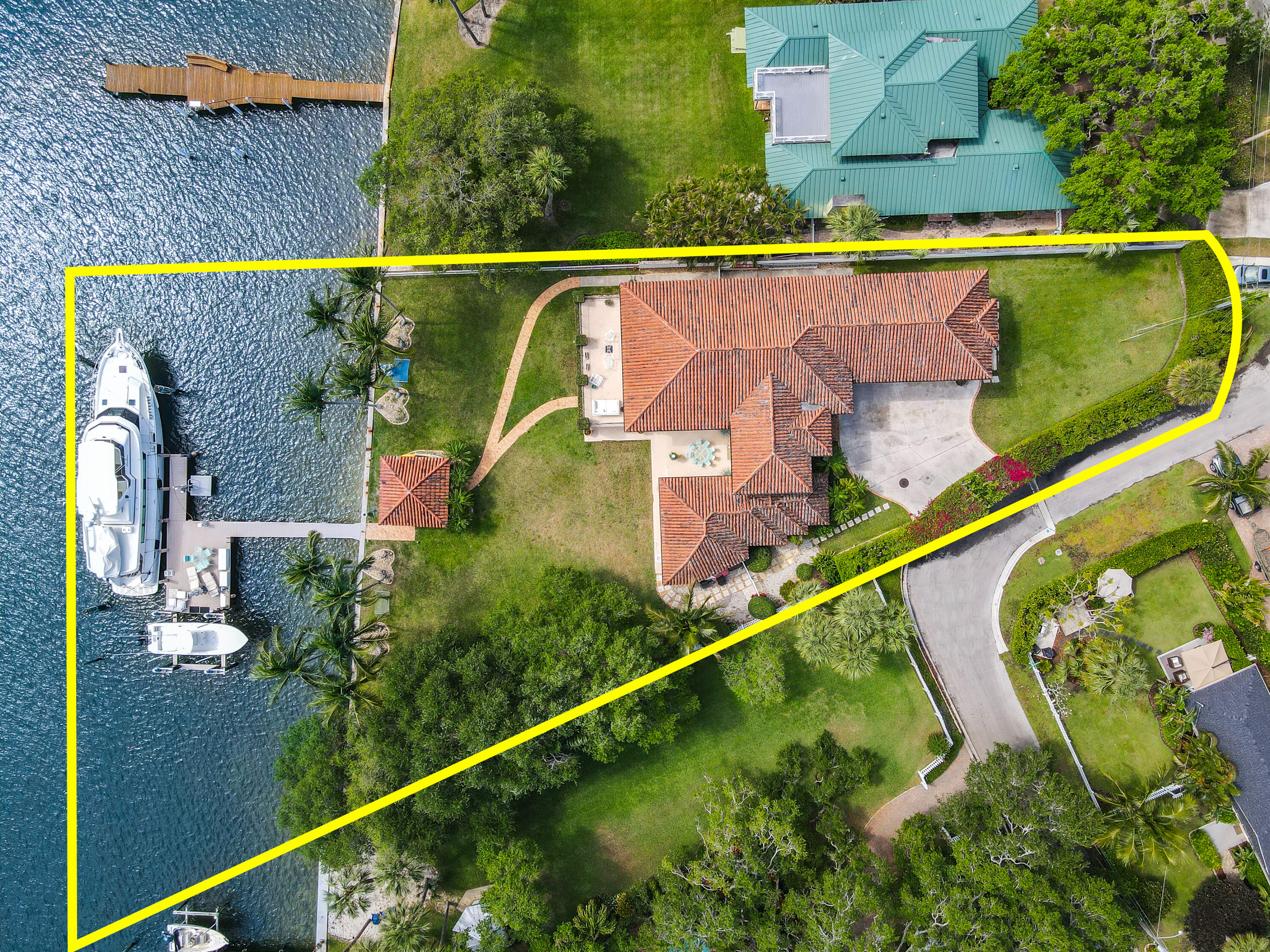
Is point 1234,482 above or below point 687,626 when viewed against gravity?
above

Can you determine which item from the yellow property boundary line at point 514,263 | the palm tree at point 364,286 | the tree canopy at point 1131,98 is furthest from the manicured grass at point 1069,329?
the palm tree at point 364,286

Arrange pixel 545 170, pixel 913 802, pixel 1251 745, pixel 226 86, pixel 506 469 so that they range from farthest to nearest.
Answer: pixel 226 86, pixel 506 469, pixel 913 802, pixel 1251 745, pixel 545 170

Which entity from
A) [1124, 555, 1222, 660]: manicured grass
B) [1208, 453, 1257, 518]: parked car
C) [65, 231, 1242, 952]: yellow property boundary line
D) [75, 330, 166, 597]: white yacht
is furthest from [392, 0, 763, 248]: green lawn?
[1124, 555, 1222, 660]: manicured grass

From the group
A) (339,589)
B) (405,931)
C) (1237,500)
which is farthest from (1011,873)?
(339,589)

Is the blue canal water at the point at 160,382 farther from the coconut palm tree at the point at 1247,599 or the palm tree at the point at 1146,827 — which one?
the coconut palm tree at the point at 1247,599

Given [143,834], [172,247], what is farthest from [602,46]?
[143,834]

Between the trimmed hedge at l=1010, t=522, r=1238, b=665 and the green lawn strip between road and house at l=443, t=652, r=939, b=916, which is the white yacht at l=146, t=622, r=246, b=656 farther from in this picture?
the trimmed hedge at l=1010, t=522, r=1238, b=665

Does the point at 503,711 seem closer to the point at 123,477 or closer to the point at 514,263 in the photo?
the point at 514,263

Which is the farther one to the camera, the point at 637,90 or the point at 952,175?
the point at 637,90
